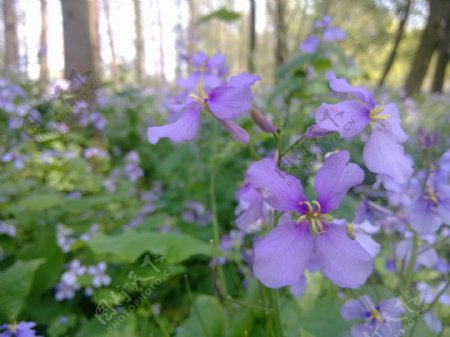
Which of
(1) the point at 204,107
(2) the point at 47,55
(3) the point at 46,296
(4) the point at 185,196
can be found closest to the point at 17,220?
(3) the point at 46,296

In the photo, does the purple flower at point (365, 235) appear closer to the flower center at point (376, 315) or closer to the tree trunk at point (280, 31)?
the flower center at point (376, 315)

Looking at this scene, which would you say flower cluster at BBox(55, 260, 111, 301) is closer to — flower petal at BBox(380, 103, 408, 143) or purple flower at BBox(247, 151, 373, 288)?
purple flower at BBox(247, 151, 373, 288)

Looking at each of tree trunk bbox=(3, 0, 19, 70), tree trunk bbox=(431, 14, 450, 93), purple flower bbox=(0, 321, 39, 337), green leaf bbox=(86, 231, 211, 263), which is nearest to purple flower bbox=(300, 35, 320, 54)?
green leaf bbox=(86, 231, 211, 263)

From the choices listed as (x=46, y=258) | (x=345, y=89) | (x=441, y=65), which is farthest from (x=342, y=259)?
(x=441, y=65)

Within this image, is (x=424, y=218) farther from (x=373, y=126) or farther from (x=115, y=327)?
(x=115, y=327)

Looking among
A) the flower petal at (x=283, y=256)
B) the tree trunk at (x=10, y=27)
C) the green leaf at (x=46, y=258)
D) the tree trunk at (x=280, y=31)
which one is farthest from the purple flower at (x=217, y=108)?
the tree trunk at (x=10, y=27)

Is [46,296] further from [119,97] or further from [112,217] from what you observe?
[119,97]

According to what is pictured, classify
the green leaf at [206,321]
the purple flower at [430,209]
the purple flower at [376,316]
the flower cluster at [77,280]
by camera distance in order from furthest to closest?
the flower cluster at [77,280], the green leaf at [206,321], the purple flower at [430,209], the purple flower at [376,316]
